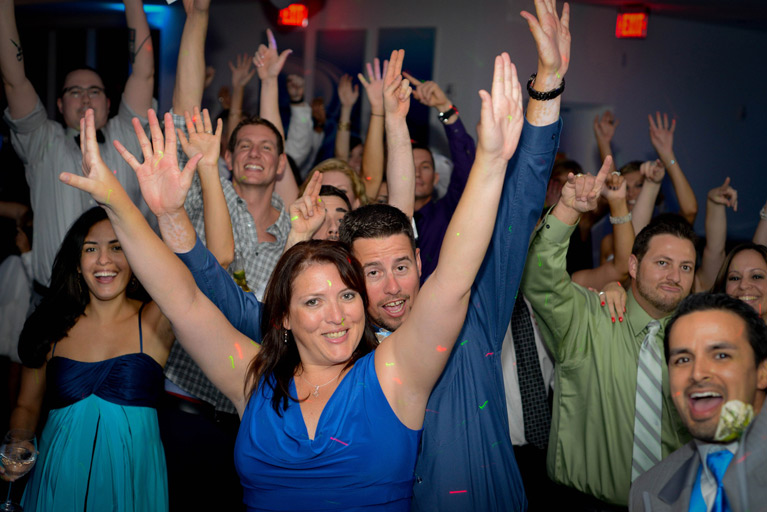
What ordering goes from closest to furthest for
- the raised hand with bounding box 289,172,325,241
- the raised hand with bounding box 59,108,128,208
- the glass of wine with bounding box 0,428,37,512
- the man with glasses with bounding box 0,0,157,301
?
1. the raised hand with bounding box 59,108,128,208
2. the glass of wine with bounding box 0,428,37,512
3. the raised hand with bounding box 289,172,325,241
4. the man with glasses with bounding box 0,0,157,301

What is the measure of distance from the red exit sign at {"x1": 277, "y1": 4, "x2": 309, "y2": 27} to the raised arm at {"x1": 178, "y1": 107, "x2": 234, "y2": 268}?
397 centimetres

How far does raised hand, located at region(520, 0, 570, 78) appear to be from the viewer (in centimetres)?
165

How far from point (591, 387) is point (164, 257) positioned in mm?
1471

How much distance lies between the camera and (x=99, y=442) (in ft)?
6.95

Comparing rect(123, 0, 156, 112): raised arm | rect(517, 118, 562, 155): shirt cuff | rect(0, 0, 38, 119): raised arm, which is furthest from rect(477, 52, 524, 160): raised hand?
rect(0, 0, 38, 119): raised arm

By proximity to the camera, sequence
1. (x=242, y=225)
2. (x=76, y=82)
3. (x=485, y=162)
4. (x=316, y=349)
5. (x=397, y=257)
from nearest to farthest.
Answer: (x=485, y=162) < (x=316, y=349) < (x=397, y=257) < (x=242, y=225) < (x=76, y=82)

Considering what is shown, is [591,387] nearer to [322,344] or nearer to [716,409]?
[716,409]

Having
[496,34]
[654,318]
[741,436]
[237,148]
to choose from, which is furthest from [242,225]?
[496,34]

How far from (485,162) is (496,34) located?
4176 mm

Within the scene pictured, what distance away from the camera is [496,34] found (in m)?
5.30

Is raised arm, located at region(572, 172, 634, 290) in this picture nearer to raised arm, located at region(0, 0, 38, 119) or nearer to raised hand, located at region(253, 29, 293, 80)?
raised hand, located at region(253, 29, 293, 80)

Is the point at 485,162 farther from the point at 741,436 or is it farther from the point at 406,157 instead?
the point at 406,157

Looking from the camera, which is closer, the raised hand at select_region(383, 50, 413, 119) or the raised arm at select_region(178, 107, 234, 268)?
the raised arm at select_region(178, 107, 234, 268)

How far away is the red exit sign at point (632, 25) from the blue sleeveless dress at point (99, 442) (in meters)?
4.42
